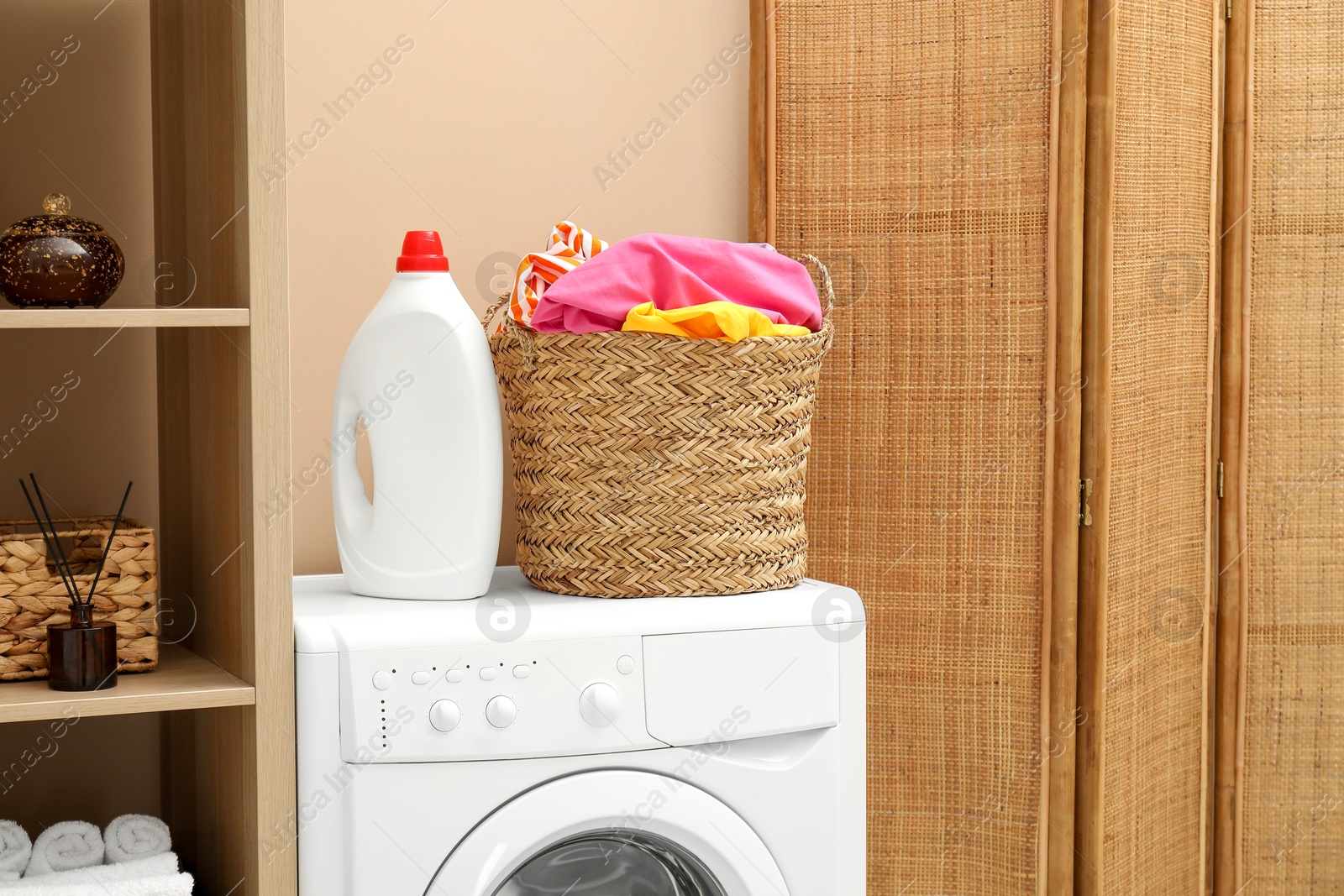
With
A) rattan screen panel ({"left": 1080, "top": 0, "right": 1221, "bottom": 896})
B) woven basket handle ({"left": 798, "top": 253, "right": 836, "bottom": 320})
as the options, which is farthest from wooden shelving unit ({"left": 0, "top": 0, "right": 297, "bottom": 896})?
rattan screen panel ({"left": 1080, "top": 0, "right": 1221, "bottom": 896})

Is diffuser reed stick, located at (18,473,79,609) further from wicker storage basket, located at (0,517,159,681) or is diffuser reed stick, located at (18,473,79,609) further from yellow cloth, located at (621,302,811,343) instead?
yellow cloth, located at (621,302,811,343)

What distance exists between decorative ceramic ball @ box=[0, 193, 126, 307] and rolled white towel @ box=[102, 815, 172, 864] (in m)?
0.51

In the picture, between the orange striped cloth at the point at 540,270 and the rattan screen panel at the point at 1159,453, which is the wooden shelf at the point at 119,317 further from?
the rattan screen panel at the point at 1159,453

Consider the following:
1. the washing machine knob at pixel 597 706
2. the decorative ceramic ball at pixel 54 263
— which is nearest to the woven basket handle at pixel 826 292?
the washing machine knob at pixel 597 706

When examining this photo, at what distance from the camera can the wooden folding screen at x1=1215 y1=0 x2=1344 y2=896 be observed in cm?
164

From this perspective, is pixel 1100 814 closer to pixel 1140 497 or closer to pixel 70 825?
pixel 1140 497

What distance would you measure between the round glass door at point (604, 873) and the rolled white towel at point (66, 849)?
1.34 ft

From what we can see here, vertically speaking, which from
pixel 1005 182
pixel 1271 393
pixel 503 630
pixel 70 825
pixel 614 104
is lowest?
pixel 70 825

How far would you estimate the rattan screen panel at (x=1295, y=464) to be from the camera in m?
1.65

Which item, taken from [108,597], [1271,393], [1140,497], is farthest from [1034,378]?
[108,597]

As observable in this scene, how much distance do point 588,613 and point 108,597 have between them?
473 millimetres

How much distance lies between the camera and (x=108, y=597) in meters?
1.09

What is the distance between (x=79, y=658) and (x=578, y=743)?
1.54 ft

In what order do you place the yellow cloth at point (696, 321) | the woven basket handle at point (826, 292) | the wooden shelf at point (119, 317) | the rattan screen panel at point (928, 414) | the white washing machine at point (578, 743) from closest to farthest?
the wooden shelf at point (119, 317), the white washing machine at point (578, 743), the yellow cloth at point (696, 321), the woven basket handle at point (826, 292), the rattan screen panel at point (928, 414)
